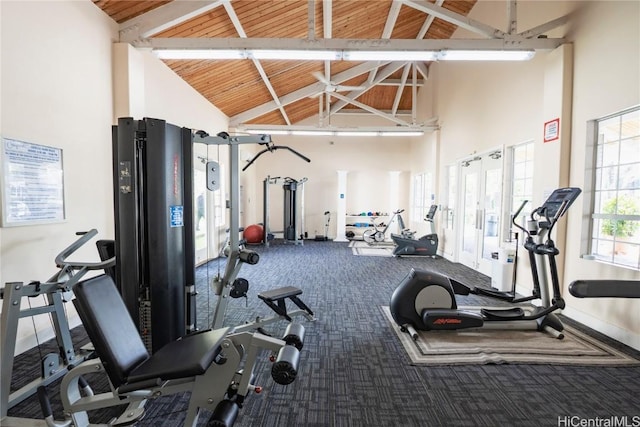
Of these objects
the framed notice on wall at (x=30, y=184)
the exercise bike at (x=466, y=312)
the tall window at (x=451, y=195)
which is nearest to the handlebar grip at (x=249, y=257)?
the exercise bike at (x=466, y=312)

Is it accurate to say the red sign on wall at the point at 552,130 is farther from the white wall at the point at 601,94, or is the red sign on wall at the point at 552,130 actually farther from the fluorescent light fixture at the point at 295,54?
the fluorescent light fixture at the point at 295,54

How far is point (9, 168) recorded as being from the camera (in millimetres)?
2451

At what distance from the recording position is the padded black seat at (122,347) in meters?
1.51

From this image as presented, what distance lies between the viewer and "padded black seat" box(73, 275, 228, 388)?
59.6 inches

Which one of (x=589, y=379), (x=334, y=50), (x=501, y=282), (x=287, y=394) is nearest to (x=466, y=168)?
(x=501, y=282)

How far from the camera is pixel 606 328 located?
3.12m

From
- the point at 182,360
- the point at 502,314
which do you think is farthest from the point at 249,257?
the point at 502,314

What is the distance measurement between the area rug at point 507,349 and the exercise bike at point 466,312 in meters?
0.09

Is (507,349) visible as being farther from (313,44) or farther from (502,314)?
(313,44)

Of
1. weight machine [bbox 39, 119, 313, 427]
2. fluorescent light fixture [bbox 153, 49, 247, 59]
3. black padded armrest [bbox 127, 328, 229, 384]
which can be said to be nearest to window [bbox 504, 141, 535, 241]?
fluorescent light fixture [bbox 153, 49, 247, 59]

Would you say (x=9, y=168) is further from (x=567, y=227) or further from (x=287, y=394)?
(x=567, y=227)

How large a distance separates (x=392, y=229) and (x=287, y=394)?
27.0 feet

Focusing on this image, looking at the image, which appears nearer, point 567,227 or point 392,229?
point 567,227

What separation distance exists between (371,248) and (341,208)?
1.75 metres
